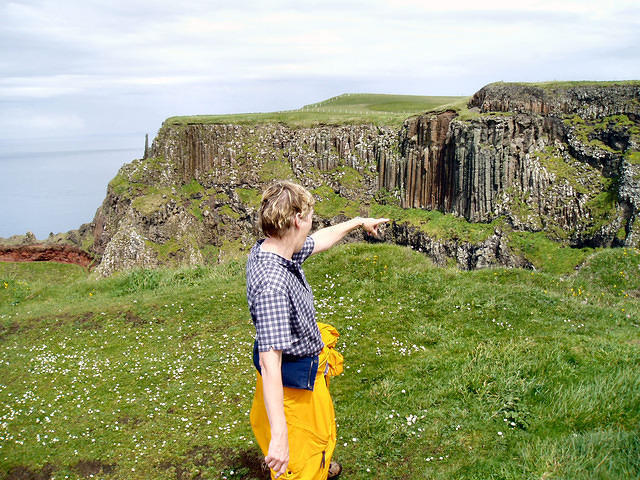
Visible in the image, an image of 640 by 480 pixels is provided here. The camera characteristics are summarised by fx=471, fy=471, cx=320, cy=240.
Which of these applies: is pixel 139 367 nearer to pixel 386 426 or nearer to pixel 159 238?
pixel 386 426

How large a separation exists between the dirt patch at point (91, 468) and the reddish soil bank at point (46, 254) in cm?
6412

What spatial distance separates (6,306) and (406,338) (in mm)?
13403

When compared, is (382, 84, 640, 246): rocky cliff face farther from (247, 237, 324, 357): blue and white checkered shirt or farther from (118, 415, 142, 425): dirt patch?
(247, 237, 324, 357): blue and white checkered shirt

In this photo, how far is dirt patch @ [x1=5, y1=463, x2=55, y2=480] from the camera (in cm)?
705

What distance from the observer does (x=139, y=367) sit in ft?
33.3

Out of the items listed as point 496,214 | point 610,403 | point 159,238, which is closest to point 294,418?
point 610,403

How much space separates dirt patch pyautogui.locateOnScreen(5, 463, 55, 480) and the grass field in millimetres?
24

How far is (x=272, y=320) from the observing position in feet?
12.8

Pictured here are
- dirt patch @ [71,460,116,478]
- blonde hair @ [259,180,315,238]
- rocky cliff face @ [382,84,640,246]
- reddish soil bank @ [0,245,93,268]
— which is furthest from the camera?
reddish soil bank @ [0,245,93,268]

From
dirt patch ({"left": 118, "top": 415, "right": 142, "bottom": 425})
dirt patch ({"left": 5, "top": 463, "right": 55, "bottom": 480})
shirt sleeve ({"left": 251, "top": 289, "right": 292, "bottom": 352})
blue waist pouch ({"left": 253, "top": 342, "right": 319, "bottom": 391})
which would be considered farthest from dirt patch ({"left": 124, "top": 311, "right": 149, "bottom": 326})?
shirt sleeve ({"left": 251, "top": 289, "right": 292, "bottom": 352})

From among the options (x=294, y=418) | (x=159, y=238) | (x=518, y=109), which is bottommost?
(x=159, y=238)

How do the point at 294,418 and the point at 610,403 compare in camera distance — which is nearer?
the point at 294,418

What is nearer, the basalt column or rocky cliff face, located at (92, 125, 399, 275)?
the basalt column

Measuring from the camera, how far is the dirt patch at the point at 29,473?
7.05m
